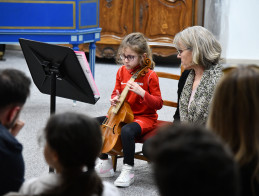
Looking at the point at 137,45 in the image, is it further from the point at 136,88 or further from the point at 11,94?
the point at 11,94

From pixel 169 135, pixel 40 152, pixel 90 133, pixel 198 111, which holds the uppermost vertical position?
pixel 169 135

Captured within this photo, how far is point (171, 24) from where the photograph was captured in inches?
236

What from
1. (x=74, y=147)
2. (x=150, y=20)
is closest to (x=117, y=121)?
(x=74, y=147)

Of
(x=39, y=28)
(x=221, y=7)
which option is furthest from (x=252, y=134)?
(x=221, y=7)

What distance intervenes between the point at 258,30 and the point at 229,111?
5216 millimetres

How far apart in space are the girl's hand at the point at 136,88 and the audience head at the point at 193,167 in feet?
6.09

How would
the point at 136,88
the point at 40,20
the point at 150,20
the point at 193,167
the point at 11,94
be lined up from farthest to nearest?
the point at 150,20, the point at 40,20, the point at 136,88, the point at 11,94, the point at 193,167

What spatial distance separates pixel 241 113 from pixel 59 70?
155cm

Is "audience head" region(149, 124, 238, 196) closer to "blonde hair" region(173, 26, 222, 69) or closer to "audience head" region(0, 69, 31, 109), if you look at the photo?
"audience head" region(0, 69, 31, 109)

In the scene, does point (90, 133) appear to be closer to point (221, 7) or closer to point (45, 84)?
point (45, 84)

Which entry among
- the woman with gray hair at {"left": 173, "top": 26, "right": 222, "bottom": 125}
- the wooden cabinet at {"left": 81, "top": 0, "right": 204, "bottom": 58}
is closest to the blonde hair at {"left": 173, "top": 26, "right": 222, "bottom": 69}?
the woman with gray hair at {"left": 173, "top": 26, "right": 222, "bottom": 125}

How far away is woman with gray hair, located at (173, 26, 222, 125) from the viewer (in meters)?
2.58

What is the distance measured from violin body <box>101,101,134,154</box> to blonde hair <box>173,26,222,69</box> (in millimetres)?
490

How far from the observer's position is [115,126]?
2.74 metres
